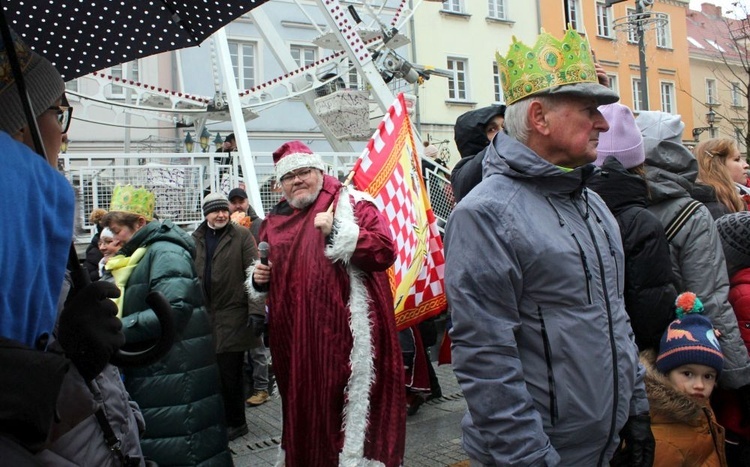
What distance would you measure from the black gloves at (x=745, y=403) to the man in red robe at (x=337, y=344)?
65.6 inches

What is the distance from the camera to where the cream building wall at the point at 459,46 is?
23.9 m

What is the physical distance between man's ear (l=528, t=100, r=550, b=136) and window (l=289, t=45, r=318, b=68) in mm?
20861

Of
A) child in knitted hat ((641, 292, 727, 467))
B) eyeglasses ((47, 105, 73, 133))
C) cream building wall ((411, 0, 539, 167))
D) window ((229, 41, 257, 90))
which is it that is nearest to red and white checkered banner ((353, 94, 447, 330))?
child in knitted hat ((641, 292, 727, 467))

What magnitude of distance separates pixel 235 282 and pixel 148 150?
14439mm

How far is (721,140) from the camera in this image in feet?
14.4

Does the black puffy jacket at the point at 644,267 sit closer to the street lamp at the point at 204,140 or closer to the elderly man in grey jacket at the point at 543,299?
the elderly man in grey jacket at the point at 543,299

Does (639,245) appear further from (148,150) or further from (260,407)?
(148,150)

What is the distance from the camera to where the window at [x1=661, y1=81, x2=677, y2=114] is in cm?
3356

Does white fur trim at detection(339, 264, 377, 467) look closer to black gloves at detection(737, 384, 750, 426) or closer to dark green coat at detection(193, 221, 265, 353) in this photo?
black gloves at detection(737, 384, 750, 426)

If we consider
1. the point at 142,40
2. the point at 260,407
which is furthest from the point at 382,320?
the point at 260,407

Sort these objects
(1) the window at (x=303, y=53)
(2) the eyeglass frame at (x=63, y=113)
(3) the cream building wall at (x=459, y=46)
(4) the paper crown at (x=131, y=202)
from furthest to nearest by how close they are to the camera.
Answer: (3) the cream building wall at (x=459, y=46) < (1) the window at (x=303, y=53) < (4) the paper crown at (x=131, y=202) < (2) the eyeglass frame at (x=63, y=113)

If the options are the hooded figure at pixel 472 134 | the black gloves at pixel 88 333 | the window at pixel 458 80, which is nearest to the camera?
the black gloves at pixel 88 333

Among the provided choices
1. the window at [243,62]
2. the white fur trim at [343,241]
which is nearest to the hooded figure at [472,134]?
the white fur trim at [343,241]

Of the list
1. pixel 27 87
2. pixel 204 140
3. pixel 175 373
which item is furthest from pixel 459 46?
pixel 27 87
